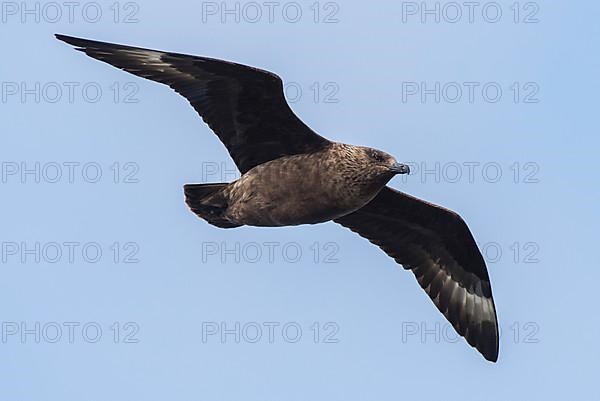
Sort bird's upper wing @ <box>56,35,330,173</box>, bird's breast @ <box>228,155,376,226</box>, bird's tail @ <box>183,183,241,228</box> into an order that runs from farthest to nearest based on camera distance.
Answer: bird's tail @ <box>183,183,241,228</box> → bird's upper wing @ <box>56,35,330,173</box> → bird's breast @ <box>228,155,376,226</box>

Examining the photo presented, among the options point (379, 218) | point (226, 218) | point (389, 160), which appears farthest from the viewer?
point (379, 218)

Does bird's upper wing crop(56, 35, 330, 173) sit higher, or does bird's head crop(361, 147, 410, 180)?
bird's upper wing crop(56, 35, 330, 173)

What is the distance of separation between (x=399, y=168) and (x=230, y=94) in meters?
1.76

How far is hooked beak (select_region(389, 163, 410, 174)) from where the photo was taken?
11.2 metres

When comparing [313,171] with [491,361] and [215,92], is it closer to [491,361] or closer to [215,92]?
[215,92]

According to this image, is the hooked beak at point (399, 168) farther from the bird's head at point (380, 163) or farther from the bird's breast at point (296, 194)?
the bird's breast at point (296, 194)

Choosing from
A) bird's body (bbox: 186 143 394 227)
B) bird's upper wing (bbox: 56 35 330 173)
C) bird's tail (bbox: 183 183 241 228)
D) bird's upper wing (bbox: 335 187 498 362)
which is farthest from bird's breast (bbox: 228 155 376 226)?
bird's upper wing (bbox: 335 187 498 362)

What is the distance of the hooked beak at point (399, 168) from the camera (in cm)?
1117

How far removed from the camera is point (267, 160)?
39.8 feet

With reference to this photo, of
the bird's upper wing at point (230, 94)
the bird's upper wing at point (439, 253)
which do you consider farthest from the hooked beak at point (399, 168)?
the bird's upper wing at point (439, 253)

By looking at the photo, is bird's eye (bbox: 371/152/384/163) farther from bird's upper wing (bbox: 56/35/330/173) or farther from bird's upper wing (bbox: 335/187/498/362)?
bird's upper wing (bbox: 335/187/498/362)

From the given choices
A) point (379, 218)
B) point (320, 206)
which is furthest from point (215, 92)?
point (379, 218)

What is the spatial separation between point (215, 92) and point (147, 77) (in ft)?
2.09

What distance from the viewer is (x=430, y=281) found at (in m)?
13.6
